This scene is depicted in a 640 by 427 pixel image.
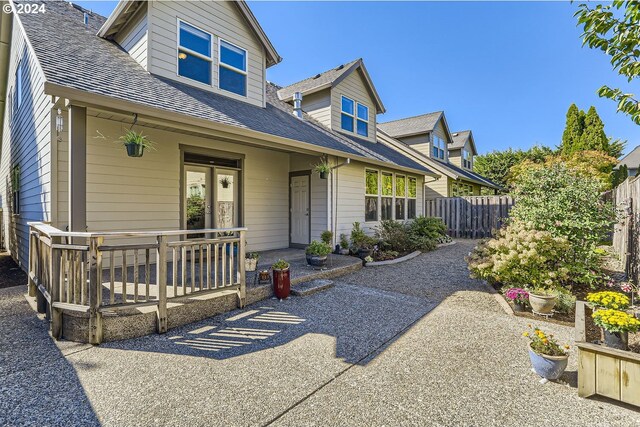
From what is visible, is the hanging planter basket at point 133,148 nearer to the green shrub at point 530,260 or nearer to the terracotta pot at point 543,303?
the green shrub at point 530,260

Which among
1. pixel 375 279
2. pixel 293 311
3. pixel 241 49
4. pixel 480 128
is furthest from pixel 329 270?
pixel 480 128

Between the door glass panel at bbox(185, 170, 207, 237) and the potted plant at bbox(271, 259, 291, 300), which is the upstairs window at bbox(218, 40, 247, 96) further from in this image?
the potted plant at bbox(271, 259, 291, 300)

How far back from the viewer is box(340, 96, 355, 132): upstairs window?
1105cm

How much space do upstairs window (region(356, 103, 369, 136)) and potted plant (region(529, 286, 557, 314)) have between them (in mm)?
8699

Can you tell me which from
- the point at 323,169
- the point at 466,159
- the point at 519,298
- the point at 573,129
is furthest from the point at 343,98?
the point at 573,129

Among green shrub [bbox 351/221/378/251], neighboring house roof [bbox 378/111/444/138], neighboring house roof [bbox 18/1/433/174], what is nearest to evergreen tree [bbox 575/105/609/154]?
neighboring house roof [bbox 378/111/444/138]

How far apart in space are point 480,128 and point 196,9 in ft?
90.2

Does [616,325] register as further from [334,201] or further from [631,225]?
[334,201]

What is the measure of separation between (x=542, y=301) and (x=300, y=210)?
6.13 m

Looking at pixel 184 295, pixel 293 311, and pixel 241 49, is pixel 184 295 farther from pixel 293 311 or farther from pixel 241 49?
pixel 241 49

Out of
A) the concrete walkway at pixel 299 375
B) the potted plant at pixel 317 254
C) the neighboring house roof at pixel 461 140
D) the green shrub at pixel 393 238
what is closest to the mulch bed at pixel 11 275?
the concrete walkway at pixel 299 375

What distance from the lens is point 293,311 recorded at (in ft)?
15.0

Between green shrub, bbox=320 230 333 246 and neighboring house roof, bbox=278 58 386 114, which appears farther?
neighboring house roof, bbox=278 58 386 114

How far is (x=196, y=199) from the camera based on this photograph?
7.15 meters
